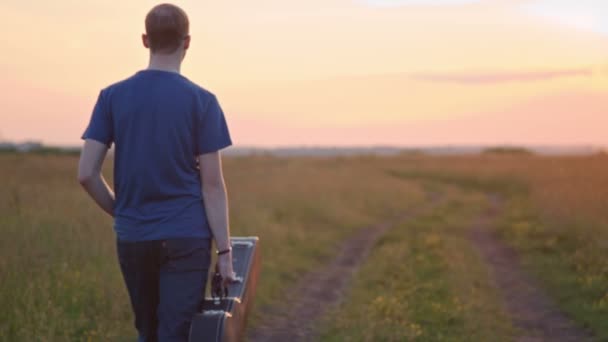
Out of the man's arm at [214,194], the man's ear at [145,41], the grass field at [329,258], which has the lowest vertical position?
the grass field at [329,258]

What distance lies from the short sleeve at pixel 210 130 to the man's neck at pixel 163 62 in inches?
9.0

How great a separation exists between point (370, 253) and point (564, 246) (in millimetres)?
3176

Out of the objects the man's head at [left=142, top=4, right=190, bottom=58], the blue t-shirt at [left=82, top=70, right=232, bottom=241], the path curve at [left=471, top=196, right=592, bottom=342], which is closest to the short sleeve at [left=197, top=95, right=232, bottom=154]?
the blue t-shirt at [left=82, top=70, right=232, bottom=241]

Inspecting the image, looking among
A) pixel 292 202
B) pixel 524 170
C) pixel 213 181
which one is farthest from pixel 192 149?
pixel 524 170

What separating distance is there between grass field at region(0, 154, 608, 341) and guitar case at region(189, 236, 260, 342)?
85.3 inches

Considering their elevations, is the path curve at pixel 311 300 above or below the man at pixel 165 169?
below

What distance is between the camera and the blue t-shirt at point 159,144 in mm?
3258

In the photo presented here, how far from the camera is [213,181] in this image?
3.34 m

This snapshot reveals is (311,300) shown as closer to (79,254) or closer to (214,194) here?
(79,254)

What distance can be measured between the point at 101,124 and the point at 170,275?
0.73 meters

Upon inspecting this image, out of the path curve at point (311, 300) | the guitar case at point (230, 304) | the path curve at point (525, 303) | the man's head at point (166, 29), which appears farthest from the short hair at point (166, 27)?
the path curve at point (525, 303)

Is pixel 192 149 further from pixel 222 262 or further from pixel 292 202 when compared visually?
pixel 292 202

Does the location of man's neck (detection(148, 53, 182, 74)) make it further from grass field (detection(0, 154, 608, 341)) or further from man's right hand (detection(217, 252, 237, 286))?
grass field (detection(0, 154, 608, 341))

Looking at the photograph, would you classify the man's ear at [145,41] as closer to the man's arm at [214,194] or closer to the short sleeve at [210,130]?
the short sleeve at [210,130]
